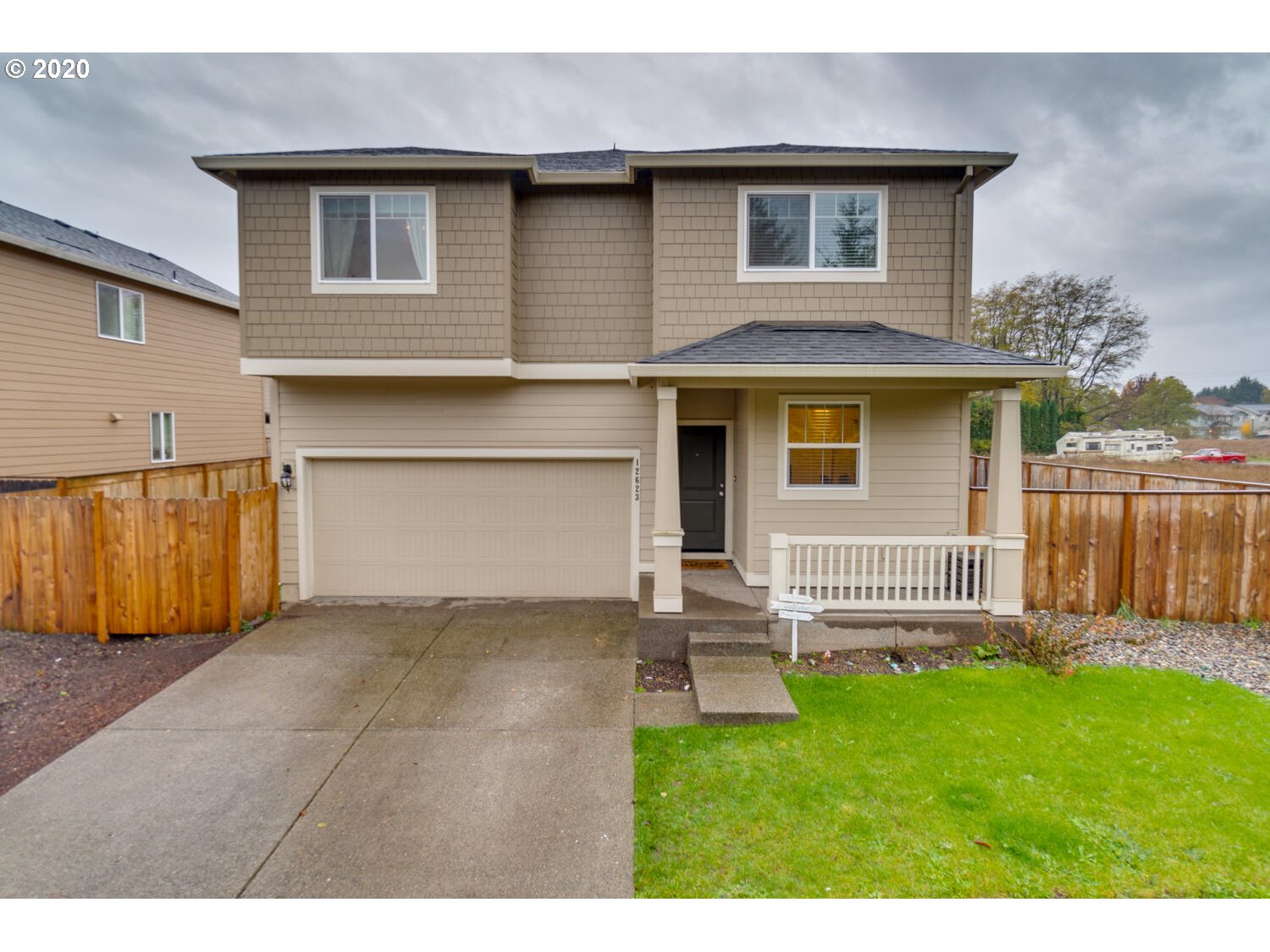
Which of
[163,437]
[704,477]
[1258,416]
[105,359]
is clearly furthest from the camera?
[1258,416]

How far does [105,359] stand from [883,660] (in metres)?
14.6

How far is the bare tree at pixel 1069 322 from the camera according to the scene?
2578cm

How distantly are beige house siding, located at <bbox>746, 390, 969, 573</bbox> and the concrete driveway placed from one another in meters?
2.53

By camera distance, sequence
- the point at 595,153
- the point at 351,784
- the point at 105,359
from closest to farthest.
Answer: the point at 351,784 → the point at 595,153 → the point at 105,359

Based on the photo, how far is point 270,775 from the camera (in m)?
3.85

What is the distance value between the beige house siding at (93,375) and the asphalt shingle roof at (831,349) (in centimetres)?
1114

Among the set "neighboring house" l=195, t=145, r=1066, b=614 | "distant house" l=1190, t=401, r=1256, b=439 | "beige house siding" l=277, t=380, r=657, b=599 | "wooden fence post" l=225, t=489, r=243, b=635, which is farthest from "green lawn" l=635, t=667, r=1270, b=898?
Result: "distant house" l=1190, t=401, r=1256, b=439

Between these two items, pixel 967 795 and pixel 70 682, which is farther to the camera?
pixel 70 682

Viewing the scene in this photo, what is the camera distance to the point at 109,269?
424 inches

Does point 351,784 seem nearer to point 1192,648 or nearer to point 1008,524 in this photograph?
point 1008,524

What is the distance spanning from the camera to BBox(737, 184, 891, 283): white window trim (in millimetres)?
7125

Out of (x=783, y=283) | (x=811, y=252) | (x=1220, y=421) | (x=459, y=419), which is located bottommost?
(x=459, y=419)

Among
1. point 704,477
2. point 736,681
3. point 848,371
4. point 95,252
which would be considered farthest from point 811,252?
point 95,252

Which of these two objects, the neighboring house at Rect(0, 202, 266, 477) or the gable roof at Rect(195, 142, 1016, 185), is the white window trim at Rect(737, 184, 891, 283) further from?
the neighboring house at Rect(0, 202, 266, 477)
